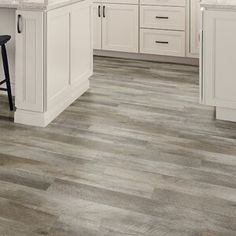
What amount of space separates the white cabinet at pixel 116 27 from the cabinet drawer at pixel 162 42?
119mm

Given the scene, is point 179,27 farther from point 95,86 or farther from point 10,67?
point 10,67

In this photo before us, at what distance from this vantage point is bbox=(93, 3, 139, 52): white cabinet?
17.5ft

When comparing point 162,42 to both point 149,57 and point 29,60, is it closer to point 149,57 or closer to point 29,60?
point 149,57

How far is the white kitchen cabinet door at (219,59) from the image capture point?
3.08 m

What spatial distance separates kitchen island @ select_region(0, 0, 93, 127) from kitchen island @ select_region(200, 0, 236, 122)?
1.11m

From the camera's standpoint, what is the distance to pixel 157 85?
14.3 feet

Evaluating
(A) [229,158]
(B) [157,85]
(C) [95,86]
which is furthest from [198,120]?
(C) [95,86]

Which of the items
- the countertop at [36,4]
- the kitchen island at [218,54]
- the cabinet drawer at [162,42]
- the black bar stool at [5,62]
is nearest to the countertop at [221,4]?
the kitchen island at [218,54]

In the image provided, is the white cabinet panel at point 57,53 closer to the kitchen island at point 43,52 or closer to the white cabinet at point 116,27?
the kitchen island at point 43,52

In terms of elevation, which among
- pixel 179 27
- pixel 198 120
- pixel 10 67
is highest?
pixel 179 27

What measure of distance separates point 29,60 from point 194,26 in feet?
8.58

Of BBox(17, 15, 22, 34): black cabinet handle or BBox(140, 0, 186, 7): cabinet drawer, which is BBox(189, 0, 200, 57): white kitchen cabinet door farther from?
BBox(17, 15, 22, 34): black cabinet handle

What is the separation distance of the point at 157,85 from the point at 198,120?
40.5 inches

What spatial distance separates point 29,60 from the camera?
3.13 m
